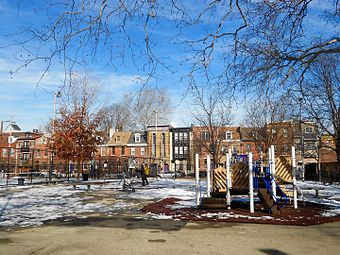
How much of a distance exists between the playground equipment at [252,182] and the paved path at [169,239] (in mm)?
2592

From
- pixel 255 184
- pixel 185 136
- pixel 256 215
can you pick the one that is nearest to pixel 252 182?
pixel 256 215

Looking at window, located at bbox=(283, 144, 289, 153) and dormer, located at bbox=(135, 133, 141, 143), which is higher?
dormer, located at bbox=(135, 133, 141, 143)

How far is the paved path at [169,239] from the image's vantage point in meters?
6.40

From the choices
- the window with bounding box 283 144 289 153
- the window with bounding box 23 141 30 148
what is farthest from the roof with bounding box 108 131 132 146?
the window with bounding box 283 144 289 153

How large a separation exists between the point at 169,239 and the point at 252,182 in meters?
5.25

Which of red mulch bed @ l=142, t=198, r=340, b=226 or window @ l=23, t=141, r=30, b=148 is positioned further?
window @ l=23, t=141, r=30, b=148

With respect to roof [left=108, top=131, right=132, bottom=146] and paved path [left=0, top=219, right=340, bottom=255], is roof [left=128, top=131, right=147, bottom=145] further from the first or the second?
paved path [left=0, top=219, right=340, bottom=255]

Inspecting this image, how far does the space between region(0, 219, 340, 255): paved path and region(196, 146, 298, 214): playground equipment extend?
2.59 metres

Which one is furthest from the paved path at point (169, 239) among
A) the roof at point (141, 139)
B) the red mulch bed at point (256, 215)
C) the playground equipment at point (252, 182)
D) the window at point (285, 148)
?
the roof at point (141, 139)

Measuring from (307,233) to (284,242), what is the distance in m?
1.38

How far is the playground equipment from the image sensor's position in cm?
1158

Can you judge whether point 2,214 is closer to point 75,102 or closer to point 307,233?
point 307,233

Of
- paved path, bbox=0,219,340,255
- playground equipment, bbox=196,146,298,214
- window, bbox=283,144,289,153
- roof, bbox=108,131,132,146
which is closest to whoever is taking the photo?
paved path, bbox=0,219,340,255

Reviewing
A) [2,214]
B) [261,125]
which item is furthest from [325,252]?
[261,125]
